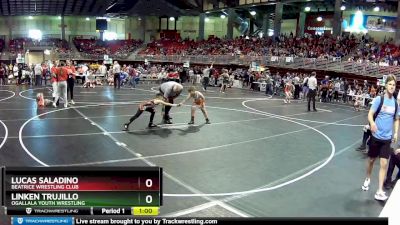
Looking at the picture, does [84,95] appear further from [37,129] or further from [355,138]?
[355,138]

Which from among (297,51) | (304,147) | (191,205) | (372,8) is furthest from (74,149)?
(372,8)

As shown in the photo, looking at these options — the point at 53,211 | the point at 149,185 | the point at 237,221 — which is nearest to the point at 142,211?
the point at 149,185

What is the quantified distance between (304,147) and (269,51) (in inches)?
1129

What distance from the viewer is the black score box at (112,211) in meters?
3.05

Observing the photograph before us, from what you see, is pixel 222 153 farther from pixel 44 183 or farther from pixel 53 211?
pixel 44 183

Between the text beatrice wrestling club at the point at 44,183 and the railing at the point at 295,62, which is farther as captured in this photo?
the railing at the point at 295,62

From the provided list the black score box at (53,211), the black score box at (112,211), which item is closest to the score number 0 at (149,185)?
the black score box at (112,211)

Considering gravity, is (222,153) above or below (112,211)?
below

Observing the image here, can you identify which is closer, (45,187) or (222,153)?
(45,187)

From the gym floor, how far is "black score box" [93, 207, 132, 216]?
3391 millimetres

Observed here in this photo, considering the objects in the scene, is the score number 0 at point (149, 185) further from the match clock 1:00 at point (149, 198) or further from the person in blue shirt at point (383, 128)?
the person in blue shirt at point (383, 128)
